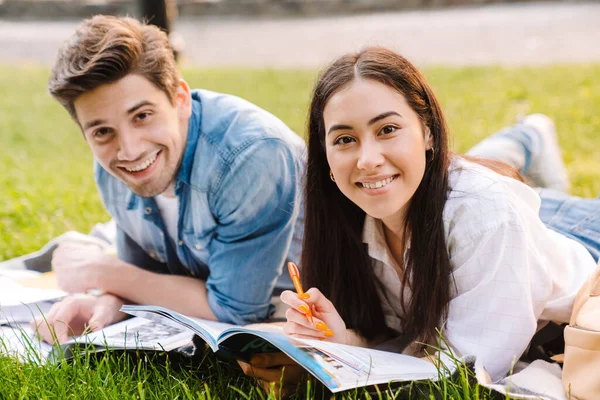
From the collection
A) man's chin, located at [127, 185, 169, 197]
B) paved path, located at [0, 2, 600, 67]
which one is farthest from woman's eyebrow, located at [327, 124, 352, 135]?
paved path, located at [0, 2, 600, 67]

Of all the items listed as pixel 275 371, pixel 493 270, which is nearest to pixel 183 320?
pixel 275 371

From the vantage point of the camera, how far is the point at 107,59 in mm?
2592

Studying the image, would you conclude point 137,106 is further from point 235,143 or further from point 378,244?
point 378,244

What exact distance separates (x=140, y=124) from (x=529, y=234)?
135 centimetres

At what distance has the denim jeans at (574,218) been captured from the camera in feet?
9.54

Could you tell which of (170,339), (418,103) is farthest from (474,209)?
(170,339)

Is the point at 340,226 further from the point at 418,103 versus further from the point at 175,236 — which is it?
the point at 175,236

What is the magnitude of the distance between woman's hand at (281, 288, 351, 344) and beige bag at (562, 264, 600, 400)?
0.65m

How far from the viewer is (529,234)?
7.57ft

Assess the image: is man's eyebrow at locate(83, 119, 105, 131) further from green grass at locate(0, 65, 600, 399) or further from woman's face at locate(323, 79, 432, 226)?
woman's face at locate(323, 79, 432, 226)

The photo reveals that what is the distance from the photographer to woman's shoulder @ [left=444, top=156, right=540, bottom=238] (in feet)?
7.18

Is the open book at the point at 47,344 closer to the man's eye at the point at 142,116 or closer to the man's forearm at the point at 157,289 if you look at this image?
the man's forearm at the point at 157,289

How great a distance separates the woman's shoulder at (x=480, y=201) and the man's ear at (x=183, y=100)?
1.03 m

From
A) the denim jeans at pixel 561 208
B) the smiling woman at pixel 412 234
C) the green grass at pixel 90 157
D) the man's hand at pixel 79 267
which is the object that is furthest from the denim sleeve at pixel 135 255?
the denim jeans at pixel 561 208
